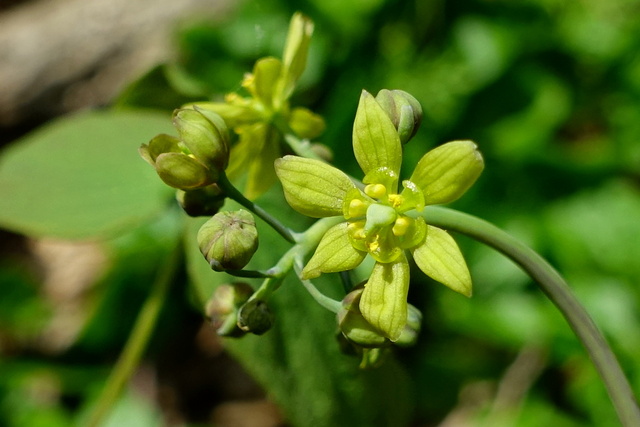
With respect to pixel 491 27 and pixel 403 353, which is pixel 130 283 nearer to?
pixel 403 353

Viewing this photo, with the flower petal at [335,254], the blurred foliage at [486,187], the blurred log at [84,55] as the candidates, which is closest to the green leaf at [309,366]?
the flower petal at [335,254]

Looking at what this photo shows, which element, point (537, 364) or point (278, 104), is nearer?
point (278, 104)

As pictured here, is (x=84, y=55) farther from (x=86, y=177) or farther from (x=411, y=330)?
(x=411, y=330)

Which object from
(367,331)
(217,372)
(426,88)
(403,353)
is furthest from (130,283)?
(367,331)

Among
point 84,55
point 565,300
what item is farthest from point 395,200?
point 84,55

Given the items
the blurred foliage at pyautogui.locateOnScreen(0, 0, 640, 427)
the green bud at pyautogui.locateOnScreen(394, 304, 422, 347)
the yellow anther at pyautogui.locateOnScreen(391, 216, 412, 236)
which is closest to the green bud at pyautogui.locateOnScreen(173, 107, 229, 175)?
the yellow anther at pyautogui.locateOnScreen(391, 216, 412, 236)
